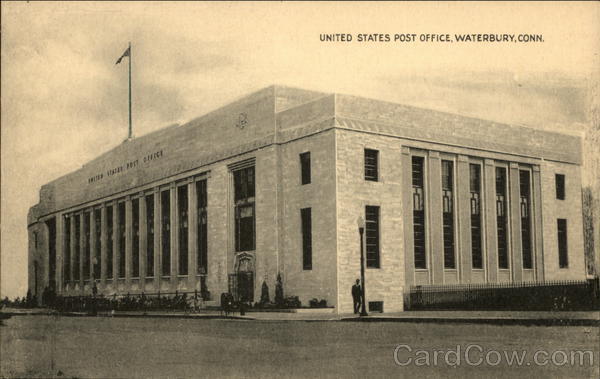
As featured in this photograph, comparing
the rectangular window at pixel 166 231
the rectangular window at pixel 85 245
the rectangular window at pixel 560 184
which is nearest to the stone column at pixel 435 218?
the rectangular window at pixel 560 184

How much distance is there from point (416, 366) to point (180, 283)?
25254 mm

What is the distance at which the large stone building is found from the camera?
30.8m

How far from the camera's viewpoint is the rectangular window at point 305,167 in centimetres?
3225

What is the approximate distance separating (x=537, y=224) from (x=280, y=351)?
23.2 m

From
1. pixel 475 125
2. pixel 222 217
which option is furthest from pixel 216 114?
pixel 475 125

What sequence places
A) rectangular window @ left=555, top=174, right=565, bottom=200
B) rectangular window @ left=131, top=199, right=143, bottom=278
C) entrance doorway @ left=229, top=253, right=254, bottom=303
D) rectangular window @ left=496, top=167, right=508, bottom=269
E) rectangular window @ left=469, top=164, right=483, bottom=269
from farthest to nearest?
rectangular window @ left=131, top=199, right=143, bottom=278, rectangular window @ left=496, top=167, right=508, bottom=269, rectangular window @ left=469, top=164, right=483, bottom=269, entrance doorway @ left=229, top=253, right=254, bottom=303, rectangular window @ left=555, top=174, right=565, bottom=200

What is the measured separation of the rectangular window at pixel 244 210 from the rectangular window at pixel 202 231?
2.92 metres

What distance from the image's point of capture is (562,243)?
34312 mm

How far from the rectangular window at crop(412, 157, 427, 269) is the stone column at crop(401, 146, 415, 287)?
0.58 meters

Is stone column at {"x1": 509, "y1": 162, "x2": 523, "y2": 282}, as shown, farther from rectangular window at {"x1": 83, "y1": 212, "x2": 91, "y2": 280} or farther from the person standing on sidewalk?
rectangular window at {"x1": 83, "y1": 212, "x2": 91, "y2": 280}

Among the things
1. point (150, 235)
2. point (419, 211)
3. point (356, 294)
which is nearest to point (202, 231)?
point (150, 235)

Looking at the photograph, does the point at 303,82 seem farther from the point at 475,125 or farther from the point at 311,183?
the point at 475,125

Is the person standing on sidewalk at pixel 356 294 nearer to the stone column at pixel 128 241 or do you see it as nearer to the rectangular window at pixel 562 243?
the stone column at pixel 128 241

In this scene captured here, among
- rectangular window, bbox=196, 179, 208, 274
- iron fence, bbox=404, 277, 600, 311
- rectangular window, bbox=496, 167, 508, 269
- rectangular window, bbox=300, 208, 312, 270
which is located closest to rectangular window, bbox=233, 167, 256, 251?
rectangular window, bbox=300, 208, 312, 270
